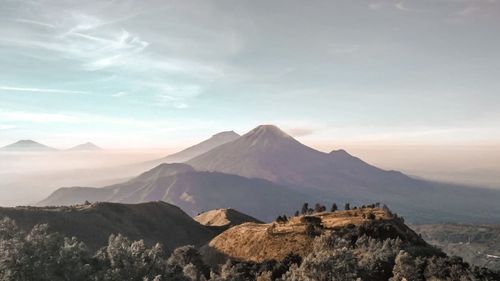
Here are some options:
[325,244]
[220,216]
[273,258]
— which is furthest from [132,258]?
[220,216]

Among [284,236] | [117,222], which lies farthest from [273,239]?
[117,222]

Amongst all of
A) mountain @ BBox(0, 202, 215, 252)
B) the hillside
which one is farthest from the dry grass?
mountain @ BBox(0, 202, 215, 252)

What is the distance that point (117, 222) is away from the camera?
14775 centimetres

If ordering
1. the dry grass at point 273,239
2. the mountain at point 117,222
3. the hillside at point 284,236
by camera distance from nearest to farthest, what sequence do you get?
1. the dry grass at point 273,239
2. the hillside at point 284,236
3. the mountain at point 117,222

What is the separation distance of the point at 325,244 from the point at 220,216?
133620 mm

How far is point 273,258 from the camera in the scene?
91.1m

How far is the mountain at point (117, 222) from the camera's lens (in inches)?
5054

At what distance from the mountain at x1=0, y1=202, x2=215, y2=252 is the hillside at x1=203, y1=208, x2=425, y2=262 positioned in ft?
125

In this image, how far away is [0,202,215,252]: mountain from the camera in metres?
128

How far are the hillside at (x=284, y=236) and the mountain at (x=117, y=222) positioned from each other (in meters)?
38.1

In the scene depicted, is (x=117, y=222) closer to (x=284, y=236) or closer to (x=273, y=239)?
(x=273, y=239)

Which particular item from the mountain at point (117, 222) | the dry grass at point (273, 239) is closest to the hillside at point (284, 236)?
the dry grass at point (273, 239)

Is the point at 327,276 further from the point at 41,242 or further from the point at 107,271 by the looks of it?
the point at 41,242

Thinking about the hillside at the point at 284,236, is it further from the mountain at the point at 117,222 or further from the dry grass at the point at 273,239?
the mountain at the point at 117,222
